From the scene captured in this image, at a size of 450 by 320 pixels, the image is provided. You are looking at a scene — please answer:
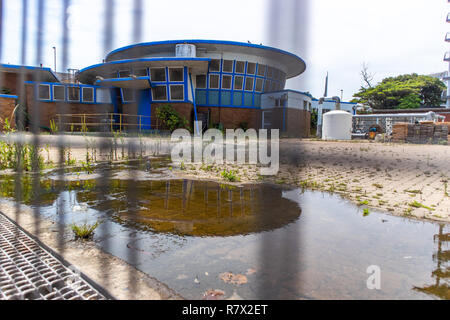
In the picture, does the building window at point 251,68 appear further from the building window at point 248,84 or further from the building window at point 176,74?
the building window at point 176,74

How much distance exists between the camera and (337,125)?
18.8 meters

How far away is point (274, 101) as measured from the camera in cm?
2081

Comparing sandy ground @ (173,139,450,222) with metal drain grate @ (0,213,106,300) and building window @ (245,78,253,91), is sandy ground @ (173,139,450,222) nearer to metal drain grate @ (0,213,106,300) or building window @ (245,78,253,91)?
metal drain grate @ (0,213,106,300)

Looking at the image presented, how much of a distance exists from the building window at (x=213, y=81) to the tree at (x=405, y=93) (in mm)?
28638

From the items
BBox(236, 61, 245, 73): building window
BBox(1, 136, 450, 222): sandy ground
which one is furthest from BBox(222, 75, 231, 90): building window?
BBox(1, 136, 450, 222): sandy ground

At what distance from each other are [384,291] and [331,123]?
18.5 meters

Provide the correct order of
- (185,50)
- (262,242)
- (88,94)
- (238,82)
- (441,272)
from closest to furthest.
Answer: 1. (441,272)
2. (262,242)
3. (88,94)
4. (185,50)
5. (238,82)

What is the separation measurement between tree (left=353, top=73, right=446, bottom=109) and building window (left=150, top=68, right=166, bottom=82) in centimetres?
3267

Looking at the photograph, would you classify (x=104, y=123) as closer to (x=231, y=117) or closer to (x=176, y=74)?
(x=176, y=74)

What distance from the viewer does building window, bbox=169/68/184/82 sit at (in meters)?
18.5

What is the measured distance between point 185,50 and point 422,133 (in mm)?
15774

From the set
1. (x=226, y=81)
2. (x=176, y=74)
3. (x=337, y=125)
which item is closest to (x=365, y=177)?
(x=337, y=125)

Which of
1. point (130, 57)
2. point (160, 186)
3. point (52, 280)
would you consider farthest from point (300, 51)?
point (160, 186)
